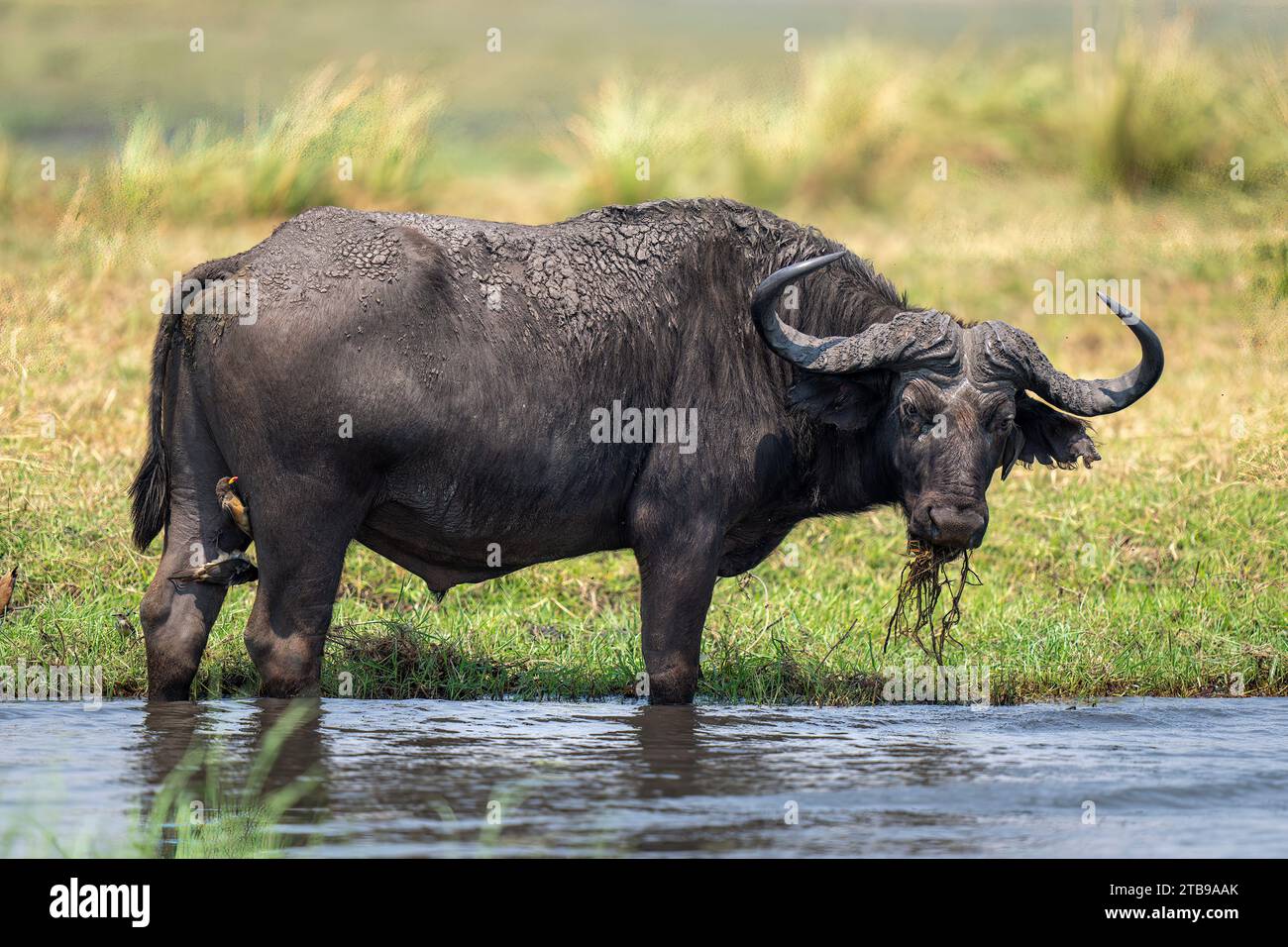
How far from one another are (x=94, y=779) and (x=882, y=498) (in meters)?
3.48

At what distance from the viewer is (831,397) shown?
7918mm

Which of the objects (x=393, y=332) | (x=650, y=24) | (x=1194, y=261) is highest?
(x=650, y=24)

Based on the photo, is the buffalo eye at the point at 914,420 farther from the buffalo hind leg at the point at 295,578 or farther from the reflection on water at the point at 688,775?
the buffalo hind leg at the point at 295,578

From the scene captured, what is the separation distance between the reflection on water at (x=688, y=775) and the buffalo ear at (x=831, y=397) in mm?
1264

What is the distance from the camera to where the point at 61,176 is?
16.1m

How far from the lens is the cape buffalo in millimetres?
7285

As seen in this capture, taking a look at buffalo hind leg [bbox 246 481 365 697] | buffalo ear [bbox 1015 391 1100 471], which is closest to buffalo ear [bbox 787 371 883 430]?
buffalo ear [bbox 1015 391 1100 471]

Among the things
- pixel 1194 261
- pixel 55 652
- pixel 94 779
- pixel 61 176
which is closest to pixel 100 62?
pixel 61 176

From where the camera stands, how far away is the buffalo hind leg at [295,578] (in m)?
7.29

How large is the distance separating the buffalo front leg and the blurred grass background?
796mm

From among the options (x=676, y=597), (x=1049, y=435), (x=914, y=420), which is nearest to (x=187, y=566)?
(x=676, y=597)

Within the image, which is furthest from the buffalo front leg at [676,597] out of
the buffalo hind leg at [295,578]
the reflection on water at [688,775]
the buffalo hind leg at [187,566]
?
the buffalo hind leg at [187,566]
